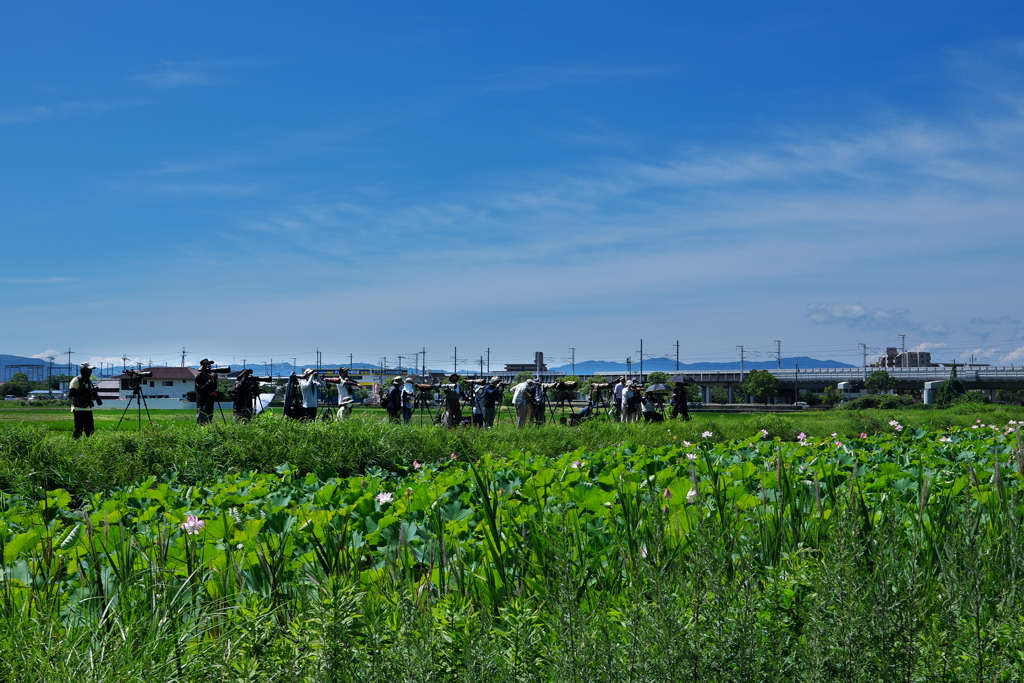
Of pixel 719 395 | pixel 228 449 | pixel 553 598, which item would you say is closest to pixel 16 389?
pixel 719 395

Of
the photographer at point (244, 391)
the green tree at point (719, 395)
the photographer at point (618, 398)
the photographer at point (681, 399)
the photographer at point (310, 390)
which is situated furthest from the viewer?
the green tree at point (719, 395)

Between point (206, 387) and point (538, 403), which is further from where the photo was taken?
point (538, 403)

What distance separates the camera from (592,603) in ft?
9.77

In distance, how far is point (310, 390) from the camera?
16062 millimetres

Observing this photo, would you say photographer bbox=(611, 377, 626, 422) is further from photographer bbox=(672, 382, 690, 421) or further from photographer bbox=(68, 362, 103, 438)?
photographer bbox=(68, 362, 103, 438)

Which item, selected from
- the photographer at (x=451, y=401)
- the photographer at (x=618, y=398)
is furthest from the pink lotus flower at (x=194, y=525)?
the photographer at (x=618, y=398)

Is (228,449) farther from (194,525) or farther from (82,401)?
(194,525)

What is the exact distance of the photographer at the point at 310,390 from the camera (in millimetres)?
15659

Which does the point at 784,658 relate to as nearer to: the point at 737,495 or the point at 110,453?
the point at 737,495

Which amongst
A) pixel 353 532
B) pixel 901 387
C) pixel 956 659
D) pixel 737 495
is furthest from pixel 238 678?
pixel 901 387

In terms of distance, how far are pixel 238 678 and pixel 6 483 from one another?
7.48 meters

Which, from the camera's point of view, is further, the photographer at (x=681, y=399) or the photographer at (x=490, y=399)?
the photographer at (x=681, y=399)

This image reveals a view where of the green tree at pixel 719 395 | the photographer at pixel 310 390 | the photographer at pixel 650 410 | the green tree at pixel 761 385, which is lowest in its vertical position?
the green tree at pixel 719 395

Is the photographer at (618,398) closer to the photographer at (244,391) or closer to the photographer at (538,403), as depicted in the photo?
the photographer at (538,403)
